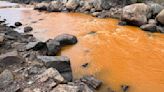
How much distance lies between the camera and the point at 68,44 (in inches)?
540

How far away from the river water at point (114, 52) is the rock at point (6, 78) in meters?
2.72

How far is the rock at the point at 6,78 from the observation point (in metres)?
7.90

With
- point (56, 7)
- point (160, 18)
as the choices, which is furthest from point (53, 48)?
point (56, 7)

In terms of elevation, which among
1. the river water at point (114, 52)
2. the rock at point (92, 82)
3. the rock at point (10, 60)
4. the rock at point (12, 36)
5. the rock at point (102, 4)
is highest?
the rock at point (10, 60)

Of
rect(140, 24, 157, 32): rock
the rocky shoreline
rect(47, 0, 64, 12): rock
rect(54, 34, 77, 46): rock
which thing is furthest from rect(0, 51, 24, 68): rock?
rect(47, 0, 64, 12): rock

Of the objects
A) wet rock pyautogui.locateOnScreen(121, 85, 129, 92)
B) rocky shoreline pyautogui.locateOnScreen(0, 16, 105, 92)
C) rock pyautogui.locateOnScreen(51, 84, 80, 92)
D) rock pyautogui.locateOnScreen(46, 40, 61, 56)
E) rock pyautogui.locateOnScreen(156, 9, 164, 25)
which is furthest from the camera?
rock pyautogui.locateOnScreen(156, 9, 164, 25)

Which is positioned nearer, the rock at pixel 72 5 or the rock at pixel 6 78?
the rock at pixel 6 78

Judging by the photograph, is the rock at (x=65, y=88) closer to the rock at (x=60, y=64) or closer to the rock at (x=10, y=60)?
the rock at (x=60, y=64)

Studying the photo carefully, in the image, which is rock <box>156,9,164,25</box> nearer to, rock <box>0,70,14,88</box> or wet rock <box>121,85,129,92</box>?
wet rock <box>121,85,129,92</box>

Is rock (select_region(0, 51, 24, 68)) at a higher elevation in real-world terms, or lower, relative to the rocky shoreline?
higher

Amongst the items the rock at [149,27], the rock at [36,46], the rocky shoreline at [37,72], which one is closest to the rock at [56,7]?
the rock at [149,27]

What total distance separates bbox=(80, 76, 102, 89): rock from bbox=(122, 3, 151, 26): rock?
9.16 meters

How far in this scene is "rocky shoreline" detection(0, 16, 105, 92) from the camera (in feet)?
25.2

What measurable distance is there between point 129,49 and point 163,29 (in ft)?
15.1
